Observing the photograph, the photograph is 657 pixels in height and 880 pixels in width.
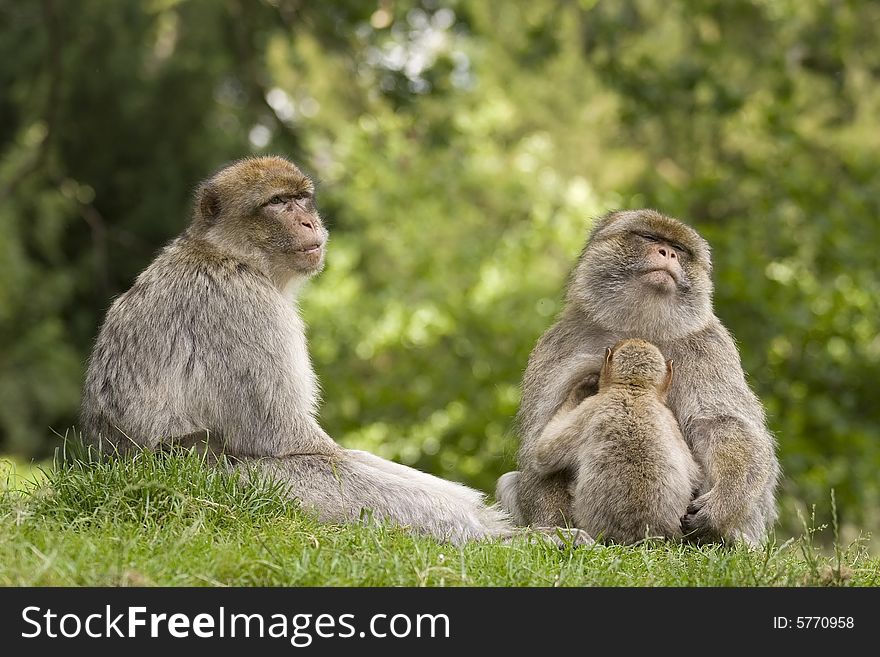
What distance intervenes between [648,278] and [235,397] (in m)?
2.10

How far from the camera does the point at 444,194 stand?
1823 centimetres

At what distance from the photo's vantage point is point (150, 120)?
16.4m

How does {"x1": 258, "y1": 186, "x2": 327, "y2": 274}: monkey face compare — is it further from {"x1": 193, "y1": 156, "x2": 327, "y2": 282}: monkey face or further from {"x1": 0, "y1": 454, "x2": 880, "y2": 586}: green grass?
{"x1": 0, "y1": 454, "x2": 880, "y2": 586}: green grass

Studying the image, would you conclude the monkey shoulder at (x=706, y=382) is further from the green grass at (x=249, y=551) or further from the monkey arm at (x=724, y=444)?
the green grass at (x=249, y=551)

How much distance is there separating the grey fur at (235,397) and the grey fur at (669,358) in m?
0.52

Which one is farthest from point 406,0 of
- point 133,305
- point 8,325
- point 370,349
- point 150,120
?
point 133,305

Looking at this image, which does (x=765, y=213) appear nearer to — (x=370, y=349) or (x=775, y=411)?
(x=775, y=411)

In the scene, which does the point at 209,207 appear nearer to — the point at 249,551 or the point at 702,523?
the point at 249,551

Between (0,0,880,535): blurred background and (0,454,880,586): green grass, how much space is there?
18.5 feet

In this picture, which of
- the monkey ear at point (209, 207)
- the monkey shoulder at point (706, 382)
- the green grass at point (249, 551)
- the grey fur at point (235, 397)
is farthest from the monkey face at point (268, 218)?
the monkey shoulder at point (706, 382)

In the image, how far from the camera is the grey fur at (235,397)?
546 cm

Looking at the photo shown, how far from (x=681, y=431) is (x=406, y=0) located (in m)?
8.32

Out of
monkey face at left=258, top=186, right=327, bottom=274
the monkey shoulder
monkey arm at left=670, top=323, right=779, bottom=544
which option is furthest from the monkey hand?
monkey face at left=258, top=186, right=327, bottom=274
